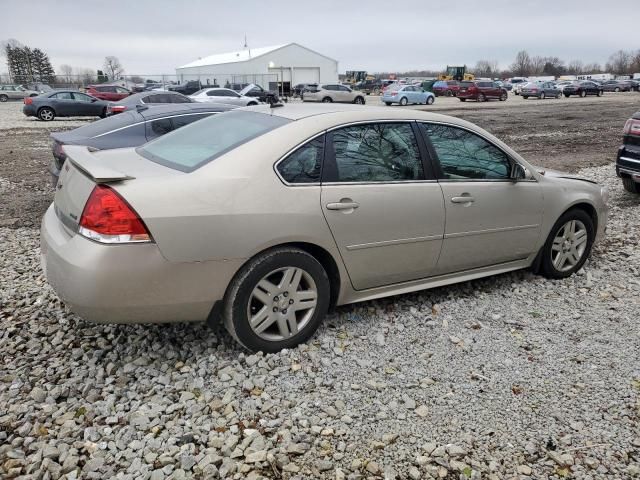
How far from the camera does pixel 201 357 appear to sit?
346 centimetres

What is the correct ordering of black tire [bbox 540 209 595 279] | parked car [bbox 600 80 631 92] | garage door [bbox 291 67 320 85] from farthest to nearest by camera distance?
1. garage door [bbox 291 67 320 85]
2. parked car [bbox 600 80 631 92]
3. black tire [bbox 540 209 595 279]

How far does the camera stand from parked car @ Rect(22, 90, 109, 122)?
23.1 meters

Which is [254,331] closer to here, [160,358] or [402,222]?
[160,358]

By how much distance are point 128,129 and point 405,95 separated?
30382 millimetres

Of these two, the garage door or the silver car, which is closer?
the silver car

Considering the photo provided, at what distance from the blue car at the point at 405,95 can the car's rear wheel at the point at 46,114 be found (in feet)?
67.4

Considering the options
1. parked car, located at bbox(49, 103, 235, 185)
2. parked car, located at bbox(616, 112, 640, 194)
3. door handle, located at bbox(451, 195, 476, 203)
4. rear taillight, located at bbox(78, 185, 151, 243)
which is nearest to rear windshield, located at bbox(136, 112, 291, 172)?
rear taillight, located at bbox(78, 185, 151, 243)

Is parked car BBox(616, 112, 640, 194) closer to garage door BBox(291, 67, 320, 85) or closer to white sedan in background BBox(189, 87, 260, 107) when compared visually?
white sedan in background BBox(189, 87, 260, 107)

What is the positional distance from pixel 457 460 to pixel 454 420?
1.00ft

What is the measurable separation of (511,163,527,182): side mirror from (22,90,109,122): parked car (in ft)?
73.0

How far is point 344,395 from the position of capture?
10.2 feet

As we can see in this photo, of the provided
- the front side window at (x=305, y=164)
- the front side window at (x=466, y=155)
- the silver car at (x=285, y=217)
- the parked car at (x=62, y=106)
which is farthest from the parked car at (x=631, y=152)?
the parked car at (x=62, y=106)

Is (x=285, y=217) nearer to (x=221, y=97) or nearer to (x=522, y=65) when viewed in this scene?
(x=221, y=97)

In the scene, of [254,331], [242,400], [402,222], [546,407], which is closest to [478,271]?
[402,222]
